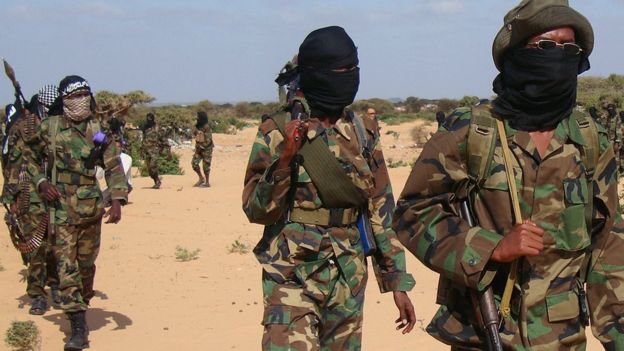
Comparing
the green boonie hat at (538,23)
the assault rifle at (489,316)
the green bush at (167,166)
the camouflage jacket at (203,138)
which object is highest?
the green boonie hat at (538,23)

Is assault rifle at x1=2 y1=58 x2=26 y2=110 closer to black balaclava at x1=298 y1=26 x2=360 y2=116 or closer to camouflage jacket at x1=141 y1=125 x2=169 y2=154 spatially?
black balaclava at x1=298 y1=26 x2=360 y2=116

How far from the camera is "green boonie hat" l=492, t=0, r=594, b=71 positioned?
9.89 ft

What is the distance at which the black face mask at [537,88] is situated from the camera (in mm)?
2959

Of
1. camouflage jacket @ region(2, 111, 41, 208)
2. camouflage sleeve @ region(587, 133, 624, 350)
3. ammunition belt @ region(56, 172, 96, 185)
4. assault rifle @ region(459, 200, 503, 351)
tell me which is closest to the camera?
assault rifle @ region(459, 200, 503, 351)

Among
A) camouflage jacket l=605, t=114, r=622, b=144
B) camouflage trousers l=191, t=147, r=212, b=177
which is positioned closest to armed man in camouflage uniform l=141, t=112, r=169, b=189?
camouflage trousers l=191, t=147, r=212, b=177

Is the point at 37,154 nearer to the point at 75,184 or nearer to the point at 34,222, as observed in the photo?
the point at 75,184

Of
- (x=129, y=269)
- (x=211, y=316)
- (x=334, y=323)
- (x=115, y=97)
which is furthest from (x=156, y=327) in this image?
(x=115, y=97)

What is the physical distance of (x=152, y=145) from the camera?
2059cm

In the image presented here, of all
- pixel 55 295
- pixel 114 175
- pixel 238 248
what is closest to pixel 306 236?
pixel 114 175

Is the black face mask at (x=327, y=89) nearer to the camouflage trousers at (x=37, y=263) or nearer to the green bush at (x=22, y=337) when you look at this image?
the green bush at (x=22, y=337)

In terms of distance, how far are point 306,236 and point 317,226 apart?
81 millimetres

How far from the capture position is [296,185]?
172 inches

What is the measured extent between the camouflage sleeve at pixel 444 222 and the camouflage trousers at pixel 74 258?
4.43m

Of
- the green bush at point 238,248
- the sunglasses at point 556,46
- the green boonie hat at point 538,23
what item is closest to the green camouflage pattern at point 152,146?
the green bush at point 238,248
